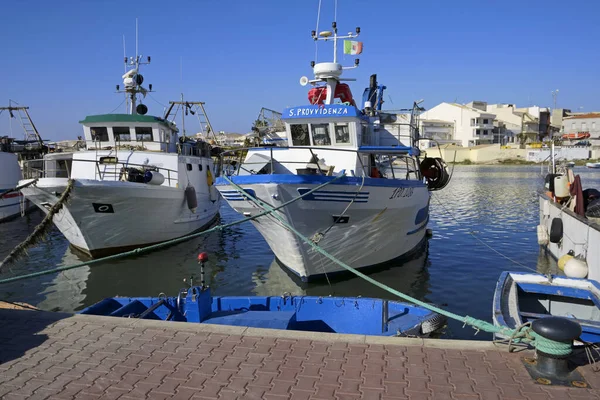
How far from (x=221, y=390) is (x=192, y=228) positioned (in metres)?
15.2

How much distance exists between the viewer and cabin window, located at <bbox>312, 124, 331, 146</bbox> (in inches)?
528

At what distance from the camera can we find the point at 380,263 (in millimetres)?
13594

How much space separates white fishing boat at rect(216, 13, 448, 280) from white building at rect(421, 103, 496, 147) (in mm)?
81645

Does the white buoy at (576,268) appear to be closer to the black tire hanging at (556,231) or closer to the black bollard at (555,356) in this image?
the black tire hanging at (556,231)

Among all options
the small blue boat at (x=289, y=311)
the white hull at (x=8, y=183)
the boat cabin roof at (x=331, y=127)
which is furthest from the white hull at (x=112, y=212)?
the white hull at (x=8, y=183)

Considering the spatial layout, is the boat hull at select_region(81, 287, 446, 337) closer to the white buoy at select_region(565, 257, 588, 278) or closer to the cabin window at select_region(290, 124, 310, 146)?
the white buoy at select_region(565, 257, 588, 278)

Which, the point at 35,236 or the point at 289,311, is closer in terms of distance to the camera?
the point at 289,311

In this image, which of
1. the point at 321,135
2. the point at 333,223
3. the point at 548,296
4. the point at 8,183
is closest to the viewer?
the point at 548,296

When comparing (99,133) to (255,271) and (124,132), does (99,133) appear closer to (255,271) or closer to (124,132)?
(124,132)

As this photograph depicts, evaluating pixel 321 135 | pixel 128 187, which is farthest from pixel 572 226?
pixel 128 187

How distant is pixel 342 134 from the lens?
1324 centimetres

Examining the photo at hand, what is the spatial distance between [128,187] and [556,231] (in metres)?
13.6

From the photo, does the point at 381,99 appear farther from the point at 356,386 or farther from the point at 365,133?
the point at 356,386

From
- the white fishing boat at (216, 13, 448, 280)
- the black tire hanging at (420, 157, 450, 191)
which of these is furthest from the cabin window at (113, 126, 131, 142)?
the black tire hanging at (420, 157, 450, 191)
